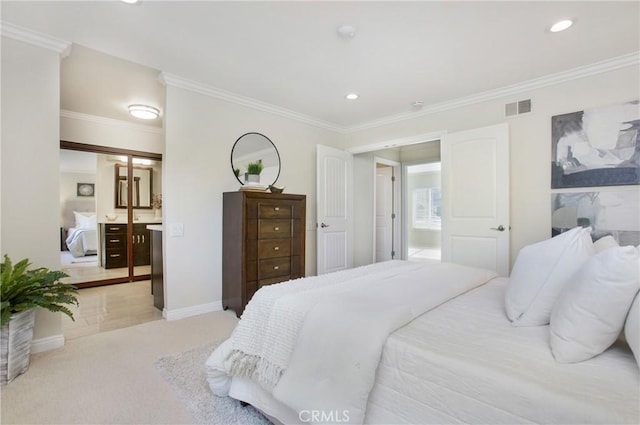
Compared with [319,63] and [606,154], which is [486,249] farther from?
[319,63]

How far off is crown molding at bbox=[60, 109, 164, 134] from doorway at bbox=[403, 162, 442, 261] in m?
6.99

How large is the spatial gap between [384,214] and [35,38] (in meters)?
5.35

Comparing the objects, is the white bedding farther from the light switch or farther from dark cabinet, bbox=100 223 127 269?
the light switch

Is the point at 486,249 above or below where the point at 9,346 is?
above

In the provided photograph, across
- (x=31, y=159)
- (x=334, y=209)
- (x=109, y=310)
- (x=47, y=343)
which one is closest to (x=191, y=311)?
(x=109, y=310)

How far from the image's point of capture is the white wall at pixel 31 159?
2250mm

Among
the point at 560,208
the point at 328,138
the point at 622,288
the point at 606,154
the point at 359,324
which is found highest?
the point at 328,138

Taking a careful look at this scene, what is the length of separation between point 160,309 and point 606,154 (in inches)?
186

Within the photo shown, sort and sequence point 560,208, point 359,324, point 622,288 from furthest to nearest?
point 560,208 → point 359,324 → point 622,288

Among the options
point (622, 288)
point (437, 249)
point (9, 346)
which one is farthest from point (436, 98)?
point (437, 249)

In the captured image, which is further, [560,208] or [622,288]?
[560,208]

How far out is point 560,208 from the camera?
2955 millimetres

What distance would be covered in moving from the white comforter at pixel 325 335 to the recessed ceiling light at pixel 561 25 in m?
2.03

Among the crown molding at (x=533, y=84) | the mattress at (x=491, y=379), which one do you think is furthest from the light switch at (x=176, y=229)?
the crown molding at (x=533, y=84)
